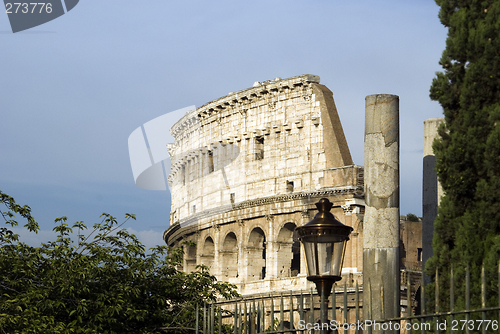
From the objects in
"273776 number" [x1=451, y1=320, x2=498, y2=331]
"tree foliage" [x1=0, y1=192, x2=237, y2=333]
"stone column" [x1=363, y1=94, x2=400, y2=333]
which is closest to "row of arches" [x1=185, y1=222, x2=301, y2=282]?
"tree foliage" [x1=0, y1=192, x2=237, y2=333]

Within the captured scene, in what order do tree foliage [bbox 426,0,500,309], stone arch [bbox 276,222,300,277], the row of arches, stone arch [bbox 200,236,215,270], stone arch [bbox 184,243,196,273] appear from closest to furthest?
1. tree foliage [bbox 426,0,500,309]
2. stone arch [bbox 276,222,300,277]
3. the row of arches
4. stone arch [bbox 200,236,215,270]
5. stone arch [bbox 184,243,196,273]

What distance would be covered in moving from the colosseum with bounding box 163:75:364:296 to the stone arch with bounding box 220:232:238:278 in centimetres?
5

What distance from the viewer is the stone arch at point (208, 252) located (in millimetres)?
43875

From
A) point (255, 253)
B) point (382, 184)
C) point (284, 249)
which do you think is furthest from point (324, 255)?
point (255, 253)

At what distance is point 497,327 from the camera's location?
8.39 m

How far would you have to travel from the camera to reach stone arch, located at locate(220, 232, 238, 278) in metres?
42.3

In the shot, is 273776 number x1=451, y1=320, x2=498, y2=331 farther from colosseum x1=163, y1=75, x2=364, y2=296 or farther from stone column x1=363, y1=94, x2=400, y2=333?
colosseum x1=163, y1=75, x2=364, y2=296

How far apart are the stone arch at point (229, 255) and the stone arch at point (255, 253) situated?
4.76ft

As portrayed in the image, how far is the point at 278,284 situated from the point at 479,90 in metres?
29.5

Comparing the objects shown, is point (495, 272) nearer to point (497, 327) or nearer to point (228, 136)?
point (497, 327)

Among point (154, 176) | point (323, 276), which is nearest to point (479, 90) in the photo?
point (323, 276)

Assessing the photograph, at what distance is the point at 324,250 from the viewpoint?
9.66 m

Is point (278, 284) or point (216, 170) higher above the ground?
point (216, 170)

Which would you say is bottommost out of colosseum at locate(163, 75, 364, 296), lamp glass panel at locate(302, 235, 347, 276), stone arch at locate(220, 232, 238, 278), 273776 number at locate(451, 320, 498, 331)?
273776 number at locate(451, 320, 498, 331)
